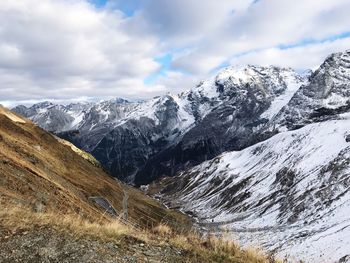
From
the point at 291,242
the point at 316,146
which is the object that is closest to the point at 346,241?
the point at 291,242

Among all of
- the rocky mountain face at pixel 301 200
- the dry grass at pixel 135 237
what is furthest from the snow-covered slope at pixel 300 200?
the dry grass at pixel 135 237

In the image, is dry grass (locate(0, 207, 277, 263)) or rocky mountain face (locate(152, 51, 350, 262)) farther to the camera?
rocky mountain face (locate(152, 51, 350, 262))

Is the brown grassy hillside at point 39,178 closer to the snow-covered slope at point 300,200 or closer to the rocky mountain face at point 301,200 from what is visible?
the snow-covered slope at point 300,200

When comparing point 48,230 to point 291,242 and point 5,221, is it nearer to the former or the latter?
point 5,221

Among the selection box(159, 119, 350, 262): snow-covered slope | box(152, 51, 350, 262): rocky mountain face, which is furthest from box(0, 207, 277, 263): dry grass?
box(159, 119, 350, 262): snow-covered slope

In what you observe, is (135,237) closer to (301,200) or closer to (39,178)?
A: (39,178)

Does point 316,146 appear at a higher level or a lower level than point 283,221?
higher

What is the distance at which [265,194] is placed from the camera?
162 meters

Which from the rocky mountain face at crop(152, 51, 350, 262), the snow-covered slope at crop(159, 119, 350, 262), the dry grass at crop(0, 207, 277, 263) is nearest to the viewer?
the dry grass at crop(0, 207, 277, 263)

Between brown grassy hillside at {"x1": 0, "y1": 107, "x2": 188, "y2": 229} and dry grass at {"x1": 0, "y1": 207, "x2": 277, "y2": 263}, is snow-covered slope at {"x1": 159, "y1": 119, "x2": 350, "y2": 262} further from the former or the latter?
dry grass at {"x1": 0, "y1": 207, "x2": 277, "y2": 263}

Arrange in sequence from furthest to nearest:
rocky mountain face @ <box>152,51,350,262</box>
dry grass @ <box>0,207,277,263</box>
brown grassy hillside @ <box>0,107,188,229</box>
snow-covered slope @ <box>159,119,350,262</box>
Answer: snow-covered slope @ <box>159,119,350,262</box> < rocky mountain face @ <box>152,51,350,262</box> < brown grassy hillside @ <box>0,107,188,229</box> < dry grass @ <box>0,207,277,263</box>

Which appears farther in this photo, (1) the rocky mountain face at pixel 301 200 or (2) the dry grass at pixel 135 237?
(1) the rocky mountain face at pixel 301 200

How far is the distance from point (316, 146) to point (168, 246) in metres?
167

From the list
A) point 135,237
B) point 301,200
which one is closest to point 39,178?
point 135,237
